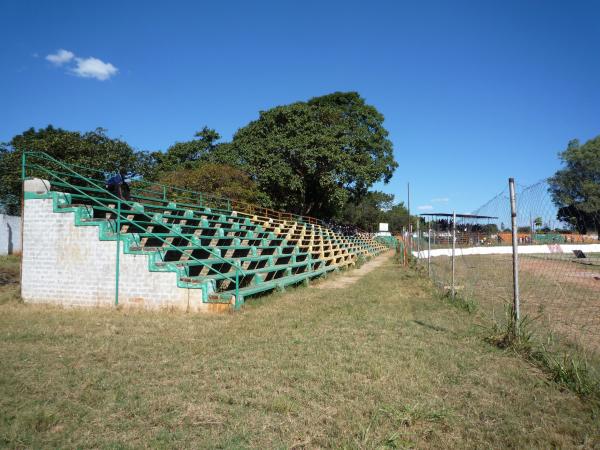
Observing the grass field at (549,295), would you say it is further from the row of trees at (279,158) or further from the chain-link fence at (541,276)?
the row of trees at (279,158)

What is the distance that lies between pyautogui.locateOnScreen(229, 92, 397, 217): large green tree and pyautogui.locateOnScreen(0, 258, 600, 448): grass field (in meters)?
22.8

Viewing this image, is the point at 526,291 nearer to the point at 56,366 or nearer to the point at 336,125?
the point at 56,366

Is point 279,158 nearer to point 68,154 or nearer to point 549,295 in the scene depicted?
point 68,154

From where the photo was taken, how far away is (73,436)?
10.2ft

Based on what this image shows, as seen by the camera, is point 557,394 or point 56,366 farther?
point 56,366

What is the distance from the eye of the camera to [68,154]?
25328 millimetres

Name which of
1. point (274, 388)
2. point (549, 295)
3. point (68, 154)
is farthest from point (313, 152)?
point (274, 388)

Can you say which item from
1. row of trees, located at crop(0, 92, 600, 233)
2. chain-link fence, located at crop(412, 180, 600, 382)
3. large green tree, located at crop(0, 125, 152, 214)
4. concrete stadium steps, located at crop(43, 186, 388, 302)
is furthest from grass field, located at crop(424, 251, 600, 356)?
large green tree, located at crop(0, 125, 152, 214)

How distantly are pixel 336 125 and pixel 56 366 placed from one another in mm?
27760

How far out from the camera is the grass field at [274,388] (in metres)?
3.16

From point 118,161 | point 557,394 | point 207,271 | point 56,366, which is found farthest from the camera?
point 118,161

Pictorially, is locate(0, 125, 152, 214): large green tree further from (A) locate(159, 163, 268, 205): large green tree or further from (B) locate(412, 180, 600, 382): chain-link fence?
(B) locate(412, 180, 600, 382): chain-link fence

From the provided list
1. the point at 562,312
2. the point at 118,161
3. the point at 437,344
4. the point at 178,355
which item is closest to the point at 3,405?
the point at 178,355

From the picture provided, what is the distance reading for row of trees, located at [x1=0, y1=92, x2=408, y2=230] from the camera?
2589cm
